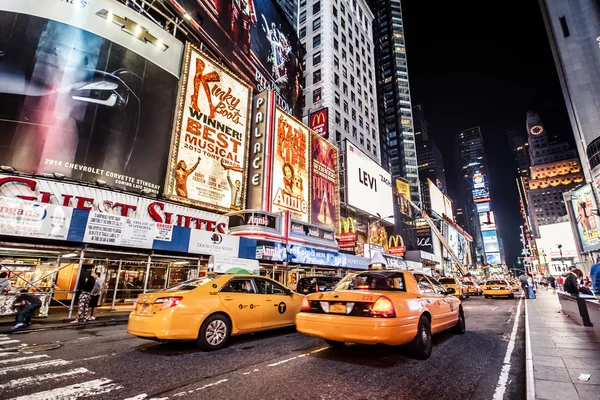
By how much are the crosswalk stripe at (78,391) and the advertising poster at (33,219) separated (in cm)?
1036

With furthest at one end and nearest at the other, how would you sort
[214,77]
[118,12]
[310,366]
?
[214,77], [118,12], [310,366]

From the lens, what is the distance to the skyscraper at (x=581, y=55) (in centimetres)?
5741

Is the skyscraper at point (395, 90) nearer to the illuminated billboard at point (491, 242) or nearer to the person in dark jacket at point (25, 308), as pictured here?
the person in dark jacket at point (25, 308)

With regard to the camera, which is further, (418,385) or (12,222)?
(12,222)

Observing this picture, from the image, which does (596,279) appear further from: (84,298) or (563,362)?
(84,298)

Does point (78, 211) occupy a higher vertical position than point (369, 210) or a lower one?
lower

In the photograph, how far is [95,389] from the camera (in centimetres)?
363

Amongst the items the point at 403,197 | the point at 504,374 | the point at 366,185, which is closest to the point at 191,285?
the point at 504,374

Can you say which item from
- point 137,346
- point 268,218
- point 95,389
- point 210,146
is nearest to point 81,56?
point 210,146

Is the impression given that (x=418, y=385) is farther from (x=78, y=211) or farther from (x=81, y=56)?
(x=81, y=56)

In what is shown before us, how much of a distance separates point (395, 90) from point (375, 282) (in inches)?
3847

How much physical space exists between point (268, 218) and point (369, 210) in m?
21.6

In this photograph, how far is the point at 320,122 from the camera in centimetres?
3956

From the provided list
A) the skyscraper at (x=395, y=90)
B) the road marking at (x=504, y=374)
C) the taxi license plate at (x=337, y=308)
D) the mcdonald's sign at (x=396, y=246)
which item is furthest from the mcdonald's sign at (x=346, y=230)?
the skyscraper at (x=395, y=90)
